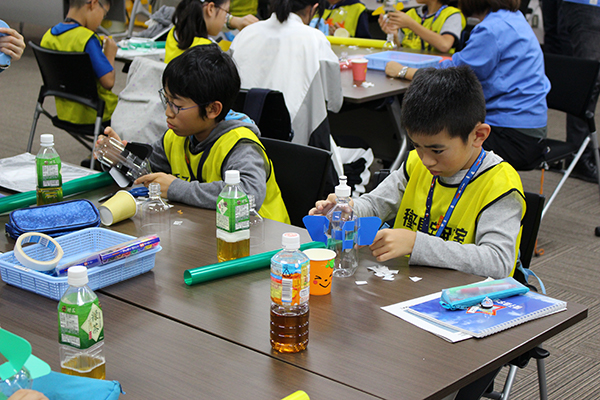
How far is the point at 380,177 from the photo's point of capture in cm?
202

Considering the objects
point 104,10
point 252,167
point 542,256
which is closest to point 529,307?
point 252,167

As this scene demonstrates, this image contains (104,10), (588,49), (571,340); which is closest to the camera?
(571,340)

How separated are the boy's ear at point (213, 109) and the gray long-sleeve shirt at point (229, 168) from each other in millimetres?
50

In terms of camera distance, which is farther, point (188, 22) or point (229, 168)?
point (188, 22)

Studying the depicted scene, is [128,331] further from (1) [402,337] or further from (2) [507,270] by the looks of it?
(2) [507,270]

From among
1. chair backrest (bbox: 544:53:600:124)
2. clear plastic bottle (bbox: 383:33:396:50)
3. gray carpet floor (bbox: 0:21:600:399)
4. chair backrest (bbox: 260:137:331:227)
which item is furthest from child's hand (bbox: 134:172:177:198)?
clear plastic bottle (bbox: 383:33:396:50)

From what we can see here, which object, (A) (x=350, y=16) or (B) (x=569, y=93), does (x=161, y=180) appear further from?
(A) (x=350, y=16)

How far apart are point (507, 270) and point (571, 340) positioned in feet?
3.83

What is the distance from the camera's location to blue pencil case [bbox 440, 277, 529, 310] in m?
1.28

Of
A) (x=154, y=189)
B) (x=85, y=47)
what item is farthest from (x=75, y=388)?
(x=85, y=47)

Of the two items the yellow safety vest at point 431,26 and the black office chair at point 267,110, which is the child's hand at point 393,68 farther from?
the black office chair at point 267,110

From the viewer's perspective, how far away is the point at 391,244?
149cm

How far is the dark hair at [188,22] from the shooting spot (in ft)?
10.5

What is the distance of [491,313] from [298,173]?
0.97 meters
